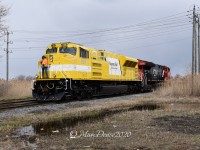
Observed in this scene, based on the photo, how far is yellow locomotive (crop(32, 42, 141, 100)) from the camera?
19.8 meters

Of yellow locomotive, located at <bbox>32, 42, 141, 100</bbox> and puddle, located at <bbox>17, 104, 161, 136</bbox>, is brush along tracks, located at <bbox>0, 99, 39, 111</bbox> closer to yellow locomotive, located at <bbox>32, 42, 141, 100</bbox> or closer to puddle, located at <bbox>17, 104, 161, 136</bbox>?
yellow locomotive, located at <bbox>32, 42, 141, 100</bbox>

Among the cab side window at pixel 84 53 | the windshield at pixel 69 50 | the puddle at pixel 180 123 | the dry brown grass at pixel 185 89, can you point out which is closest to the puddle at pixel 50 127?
the puddle at pixel 180 123

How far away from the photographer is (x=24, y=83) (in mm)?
35188

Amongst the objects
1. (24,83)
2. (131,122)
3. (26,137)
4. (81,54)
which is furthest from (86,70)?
(24,83)

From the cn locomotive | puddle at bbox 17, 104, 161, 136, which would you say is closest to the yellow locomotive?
the cn locomotive

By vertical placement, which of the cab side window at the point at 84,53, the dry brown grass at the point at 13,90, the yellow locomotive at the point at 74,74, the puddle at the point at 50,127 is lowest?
the puddle at the point at 50,127

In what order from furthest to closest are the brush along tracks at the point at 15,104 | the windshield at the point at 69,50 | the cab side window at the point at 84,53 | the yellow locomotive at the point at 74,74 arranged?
1. the cab side window at the point at 84,53
2. the windshield at the point at 69,50
3. the yellow locomotive at the point at 74,74
4. the brush along tracks at the point at 15,104

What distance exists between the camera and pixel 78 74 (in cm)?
2069

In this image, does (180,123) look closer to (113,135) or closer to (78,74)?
(113,135)

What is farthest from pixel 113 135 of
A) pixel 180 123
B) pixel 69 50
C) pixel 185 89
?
pixel 185 89

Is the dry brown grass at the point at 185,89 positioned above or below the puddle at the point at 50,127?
above

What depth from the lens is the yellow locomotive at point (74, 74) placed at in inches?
779

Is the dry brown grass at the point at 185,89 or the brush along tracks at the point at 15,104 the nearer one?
the brush along tracks at the point at 15,104

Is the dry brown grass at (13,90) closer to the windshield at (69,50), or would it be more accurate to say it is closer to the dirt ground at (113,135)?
the windshield at (69,50)
